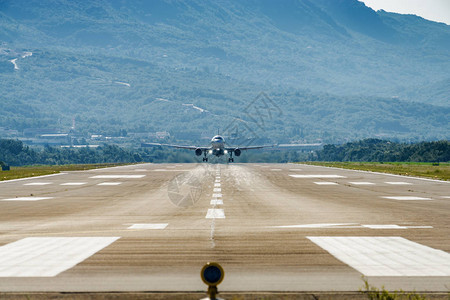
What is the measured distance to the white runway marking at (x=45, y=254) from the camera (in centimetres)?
909

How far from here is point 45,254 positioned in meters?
10.5

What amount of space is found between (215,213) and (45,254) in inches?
353

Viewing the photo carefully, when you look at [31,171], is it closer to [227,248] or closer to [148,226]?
[148,226]

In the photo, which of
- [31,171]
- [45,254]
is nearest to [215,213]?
[45,254]

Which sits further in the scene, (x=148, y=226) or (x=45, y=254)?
(x=148, y=226)

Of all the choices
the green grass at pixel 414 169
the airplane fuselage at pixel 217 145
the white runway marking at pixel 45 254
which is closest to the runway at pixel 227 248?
the white runway marking at pixel 45 254

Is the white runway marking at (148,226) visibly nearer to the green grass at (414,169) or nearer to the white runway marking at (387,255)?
the white runway marking at (387,255)

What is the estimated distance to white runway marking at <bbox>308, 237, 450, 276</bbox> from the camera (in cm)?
920

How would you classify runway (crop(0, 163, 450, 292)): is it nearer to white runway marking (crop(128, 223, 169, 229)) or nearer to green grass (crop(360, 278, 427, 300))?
white runway marking (crop(128, 223, 169, 229))

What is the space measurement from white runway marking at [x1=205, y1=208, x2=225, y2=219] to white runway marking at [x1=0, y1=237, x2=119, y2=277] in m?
5.46

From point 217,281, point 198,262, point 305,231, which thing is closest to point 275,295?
point 217,281

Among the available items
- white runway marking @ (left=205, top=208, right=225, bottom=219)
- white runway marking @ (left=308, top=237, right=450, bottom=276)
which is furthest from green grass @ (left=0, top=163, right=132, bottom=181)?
white runway marking @ (left=308, top=237, right=450, bottom=276)

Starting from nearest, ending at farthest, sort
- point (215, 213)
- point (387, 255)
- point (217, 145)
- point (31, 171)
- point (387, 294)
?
point (387, 294) → point (387, 255) → point (215, 213) → point (31, 171) → point (217, 145)

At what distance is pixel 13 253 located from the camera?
34.9 ft
